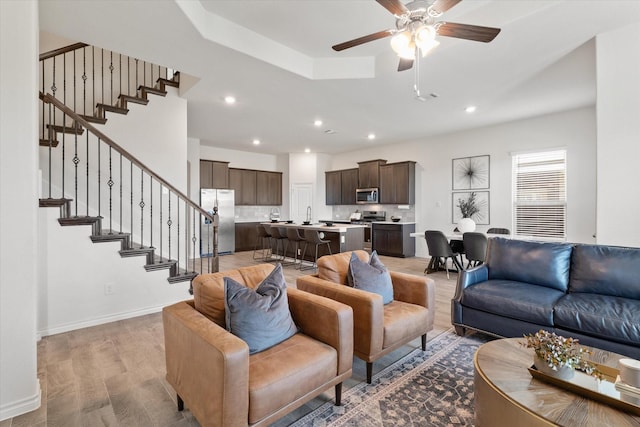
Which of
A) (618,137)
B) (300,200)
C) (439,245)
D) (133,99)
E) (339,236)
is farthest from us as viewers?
(300,200)

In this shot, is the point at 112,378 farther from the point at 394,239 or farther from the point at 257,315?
the point at 394,239

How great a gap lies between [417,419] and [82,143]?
507cm

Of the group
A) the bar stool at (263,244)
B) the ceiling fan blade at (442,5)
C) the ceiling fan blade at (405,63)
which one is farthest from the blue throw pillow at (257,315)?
the bar stool at (263,244)

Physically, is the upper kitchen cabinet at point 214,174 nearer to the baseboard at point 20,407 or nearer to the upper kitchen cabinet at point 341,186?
the upper kitchen cabinet at point 341,186

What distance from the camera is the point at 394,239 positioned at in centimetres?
758

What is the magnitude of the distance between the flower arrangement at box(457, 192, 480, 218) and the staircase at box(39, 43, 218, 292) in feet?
17.8

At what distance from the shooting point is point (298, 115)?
18.7 feet

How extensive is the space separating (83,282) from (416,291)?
11.4 feet

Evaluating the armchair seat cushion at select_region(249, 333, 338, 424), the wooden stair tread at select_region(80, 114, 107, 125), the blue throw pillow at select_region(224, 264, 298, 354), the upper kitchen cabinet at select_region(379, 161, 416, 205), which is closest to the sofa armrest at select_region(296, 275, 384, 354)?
the armchair seat cushion at select_region(249, 333, 338, 424)

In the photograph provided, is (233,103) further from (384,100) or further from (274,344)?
(274,344)

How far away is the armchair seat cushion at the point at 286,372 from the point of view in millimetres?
1469

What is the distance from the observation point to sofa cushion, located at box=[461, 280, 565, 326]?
2506 millimetres

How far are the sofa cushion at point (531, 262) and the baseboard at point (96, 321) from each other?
4.04 metres

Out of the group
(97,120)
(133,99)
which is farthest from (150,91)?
(97,120)
